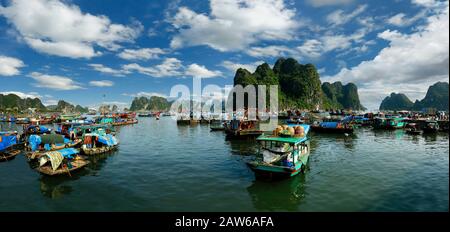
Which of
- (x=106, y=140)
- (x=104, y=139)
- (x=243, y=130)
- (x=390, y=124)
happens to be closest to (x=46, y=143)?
(x=104, y=139)

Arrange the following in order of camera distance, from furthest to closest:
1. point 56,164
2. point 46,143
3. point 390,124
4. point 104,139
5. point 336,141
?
point 390,124, point 336,141, point 104,139, point 46,143, point 56,164

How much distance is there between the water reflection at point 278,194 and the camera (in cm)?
1580

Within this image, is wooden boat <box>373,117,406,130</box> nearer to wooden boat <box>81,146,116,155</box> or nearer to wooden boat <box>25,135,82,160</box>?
wooden boat <box>81,146,116,155</box>

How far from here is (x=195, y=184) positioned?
65.3ft

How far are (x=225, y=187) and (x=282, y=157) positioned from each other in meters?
6.17

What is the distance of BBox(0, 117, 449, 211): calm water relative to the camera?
1573 centimetres

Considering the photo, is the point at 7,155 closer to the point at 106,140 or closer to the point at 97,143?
the point at 97,143

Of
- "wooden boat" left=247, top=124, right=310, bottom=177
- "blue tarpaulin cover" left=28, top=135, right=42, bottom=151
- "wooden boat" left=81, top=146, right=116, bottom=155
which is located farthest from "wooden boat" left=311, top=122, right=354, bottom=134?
"blue tarpaulin cover" left=28, top=135, right=42, bottom=151

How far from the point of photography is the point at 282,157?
21828 mm

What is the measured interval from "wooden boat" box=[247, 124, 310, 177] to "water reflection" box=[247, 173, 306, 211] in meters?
Answer: 0.79
